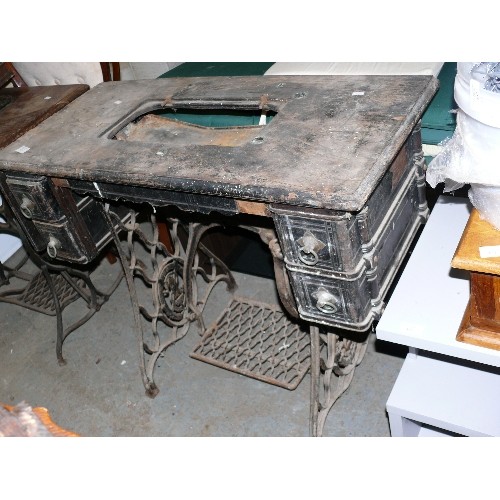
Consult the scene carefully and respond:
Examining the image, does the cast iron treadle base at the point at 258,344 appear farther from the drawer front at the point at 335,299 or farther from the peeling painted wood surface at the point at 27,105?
the peeling painted wood surface at the point at 27,105

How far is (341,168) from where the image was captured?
1656 millimetres

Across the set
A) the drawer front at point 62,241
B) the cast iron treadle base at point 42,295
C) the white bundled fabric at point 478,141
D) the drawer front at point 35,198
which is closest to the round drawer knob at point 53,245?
the drawer front at point 62,241

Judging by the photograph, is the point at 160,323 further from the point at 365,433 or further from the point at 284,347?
the point at 365,433

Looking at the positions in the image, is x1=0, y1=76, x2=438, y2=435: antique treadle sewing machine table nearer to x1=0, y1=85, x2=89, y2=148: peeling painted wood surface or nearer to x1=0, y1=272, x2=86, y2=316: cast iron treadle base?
x1=0, y1=85, x2=89, y2=148: peeling painted wood surface

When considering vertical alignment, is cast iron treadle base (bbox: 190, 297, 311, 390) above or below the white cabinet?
below

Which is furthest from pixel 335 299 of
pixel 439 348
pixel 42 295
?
pixel 42 295

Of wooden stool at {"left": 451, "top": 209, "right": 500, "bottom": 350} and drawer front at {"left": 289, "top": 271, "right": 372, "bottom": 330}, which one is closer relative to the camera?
wooden stool at {"left": 451, "top": 209, "right": 500, "bottom": 350}

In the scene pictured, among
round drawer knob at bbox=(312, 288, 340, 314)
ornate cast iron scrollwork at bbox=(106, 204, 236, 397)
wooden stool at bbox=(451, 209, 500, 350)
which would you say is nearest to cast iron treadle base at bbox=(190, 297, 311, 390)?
ornate cast iron scrollwork at bbox=(106, 204, 236, 397)

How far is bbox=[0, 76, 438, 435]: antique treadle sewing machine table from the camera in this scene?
5.58ft

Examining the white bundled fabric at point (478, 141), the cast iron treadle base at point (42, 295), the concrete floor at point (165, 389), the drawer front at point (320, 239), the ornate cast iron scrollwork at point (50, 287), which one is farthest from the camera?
the cast iron treadle base at point (42, 295)

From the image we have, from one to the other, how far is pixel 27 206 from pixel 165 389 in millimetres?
1110

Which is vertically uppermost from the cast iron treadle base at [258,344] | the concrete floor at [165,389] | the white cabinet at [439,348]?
the white cabinet at [439,348]

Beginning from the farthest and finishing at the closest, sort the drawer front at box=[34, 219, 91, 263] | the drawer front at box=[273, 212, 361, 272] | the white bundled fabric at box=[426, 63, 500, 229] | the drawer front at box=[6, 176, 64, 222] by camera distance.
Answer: the drawer front at box=[34, 219, 91, 263], the drawer front at box=[6, 176, 64, 222], the drawer front at box=[273, 212, 361, 272], the white bundled fabric at box=[426, 63, 500, 229]

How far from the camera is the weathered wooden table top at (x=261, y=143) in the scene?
5.43 feet
